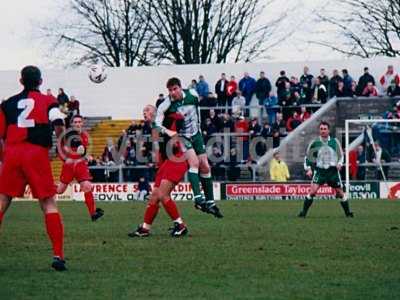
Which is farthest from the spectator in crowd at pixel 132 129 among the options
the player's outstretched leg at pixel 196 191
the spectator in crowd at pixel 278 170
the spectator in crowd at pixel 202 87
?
the player's outstretched leg at pixel 196 191

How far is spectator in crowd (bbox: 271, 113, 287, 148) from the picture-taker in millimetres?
41075

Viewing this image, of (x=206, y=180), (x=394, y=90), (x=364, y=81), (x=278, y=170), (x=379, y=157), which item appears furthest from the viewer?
(x=364, y=81)

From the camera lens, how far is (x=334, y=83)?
41.4 m

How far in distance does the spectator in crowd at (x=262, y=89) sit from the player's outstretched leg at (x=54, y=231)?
29.8 m

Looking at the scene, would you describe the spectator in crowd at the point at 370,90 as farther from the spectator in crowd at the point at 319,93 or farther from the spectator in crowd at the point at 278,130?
the spectator in crowd at the point at 278,130

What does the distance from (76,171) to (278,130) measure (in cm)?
1833

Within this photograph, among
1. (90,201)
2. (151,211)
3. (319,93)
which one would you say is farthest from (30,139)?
(319,93)

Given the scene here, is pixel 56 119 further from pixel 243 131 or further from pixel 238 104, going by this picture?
pixel 238 104

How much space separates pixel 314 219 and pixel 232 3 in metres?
43.8

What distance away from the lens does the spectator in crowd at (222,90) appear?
42562 millimetres

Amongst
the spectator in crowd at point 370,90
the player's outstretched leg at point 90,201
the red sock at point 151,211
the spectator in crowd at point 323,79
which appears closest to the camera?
the red sock at point 151,211

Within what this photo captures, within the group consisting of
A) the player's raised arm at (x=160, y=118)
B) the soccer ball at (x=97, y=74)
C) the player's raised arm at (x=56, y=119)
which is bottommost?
the player's raised arm at (x=160, y=118)

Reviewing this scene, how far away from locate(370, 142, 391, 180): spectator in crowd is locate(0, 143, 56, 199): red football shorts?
997 inches

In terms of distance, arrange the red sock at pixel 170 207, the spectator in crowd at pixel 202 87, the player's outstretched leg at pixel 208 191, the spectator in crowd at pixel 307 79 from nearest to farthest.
Answer: the red sock at pixel 170 207
the player's outstretched leg at pixel 208 191
the spectator in crowd at pixel 307 79
the spectator in crowd at pixel 202 87
